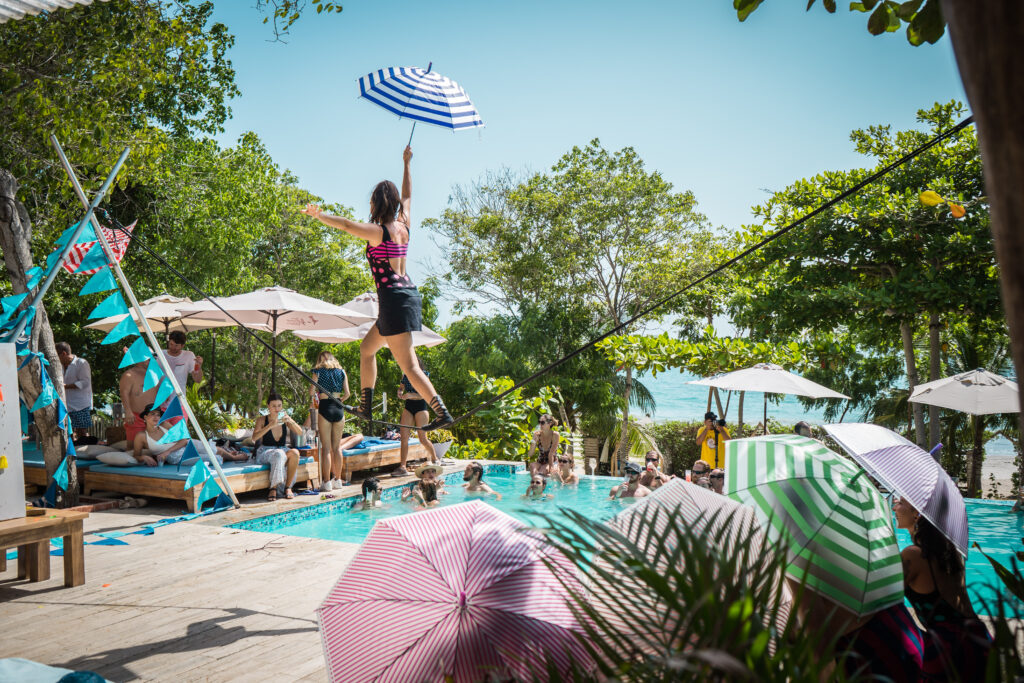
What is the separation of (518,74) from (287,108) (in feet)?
61.9

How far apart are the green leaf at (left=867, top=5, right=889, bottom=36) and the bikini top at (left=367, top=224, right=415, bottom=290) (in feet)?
9.34

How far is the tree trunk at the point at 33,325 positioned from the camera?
738cm

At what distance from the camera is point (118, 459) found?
29.4 ft

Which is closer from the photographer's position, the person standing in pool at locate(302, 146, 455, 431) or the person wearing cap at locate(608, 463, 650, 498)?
the person standing in pool at locate(302, 146, 455, 431)

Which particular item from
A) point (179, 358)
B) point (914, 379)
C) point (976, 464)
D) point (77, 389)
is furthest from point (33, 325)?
point (976, 464)

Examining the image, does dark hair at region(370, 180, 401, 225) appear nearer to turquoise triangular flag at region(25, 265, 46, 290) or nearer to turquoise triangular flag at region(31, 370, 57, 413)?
turquoise triangular flag at region(25, 265, 46, 290)

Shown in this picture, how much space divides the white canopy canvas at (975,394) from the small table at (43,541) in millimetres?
9635

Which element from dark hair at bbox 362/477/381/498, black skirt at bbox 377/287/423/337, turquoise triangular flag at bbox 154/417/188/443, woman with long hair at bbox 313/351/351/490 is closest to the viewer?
black skirt at bbox 377/287/423/337

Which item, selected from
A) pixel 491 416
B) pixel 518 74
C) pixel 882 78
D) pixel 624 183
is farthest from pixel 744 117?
pixel 491 416

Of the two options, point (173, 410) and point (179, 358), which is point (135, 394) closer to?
point (179, 358)

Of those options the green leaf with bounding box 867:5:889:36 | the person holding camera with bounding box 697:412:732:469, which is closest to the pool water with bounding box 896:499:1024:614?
the person holding camera with bounding box 697:412:732:469

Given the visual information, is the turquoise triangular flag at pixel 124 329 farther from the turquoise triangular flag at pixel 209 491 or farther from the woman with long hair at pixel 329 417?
the woman with long hair at pixel 329 417

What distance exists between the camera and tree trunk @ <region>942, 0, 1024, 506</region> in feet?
2.96

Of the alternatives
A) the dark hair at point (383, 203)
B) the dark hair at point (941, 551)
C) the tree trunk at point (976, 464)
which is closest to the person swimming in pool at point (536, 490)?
the dark hair at point (383, 203)
